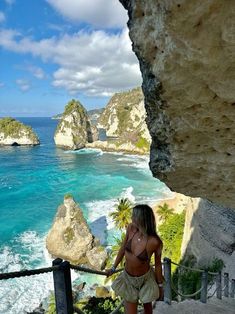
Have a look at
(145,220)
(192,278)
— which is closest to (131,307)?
(145,220)

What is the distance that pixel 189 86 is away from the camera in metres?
4.26

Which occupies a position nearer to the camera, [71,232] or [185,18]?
[185,18]

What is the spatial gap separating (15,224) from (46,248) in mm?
12173

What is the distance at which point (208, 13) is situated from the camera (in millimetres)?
3330

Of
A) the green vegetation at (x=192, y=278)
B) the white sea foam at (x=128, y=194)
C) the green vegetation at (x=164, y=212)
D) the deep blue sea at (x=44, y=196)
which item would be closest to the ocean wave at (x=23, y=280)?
the deep blue sea at (x=44, y=196)

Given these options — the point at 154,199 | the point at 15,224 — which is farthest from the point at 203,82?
the point at 154,199

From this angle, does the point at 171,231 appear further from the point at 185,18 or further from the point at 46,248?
the point at 185,18

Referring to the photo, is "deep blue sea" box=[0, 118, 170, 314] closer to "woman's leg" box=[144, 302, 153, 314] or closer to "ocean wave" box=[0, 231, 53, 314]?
"ocean wave" box=[0, 231, 53, 314]

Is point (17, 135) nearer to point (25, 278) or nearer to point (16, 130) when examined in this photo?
point (16, 130)

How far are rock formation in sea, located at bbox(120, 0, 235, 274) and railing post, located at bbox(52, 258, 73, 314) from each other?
256 centimetres

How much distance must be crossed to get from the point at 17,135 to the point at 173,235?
12472cm

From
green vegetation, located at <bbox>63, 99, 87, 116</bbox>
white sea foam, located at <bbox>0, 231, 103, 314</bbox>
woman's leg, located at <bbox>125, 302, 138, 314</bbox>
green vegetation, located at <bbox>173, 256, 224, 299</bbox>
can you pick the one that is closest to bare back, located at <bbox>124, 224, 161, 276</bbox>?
woman's leg, located at <bbox>125, 302, 138, 314</bbox>

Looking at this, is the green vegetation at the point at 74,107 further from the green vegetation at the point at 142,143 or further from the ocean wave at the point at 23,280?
the ocean wave at the point at 23,280

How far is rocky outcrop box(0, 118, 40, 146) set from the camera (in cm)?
14762
